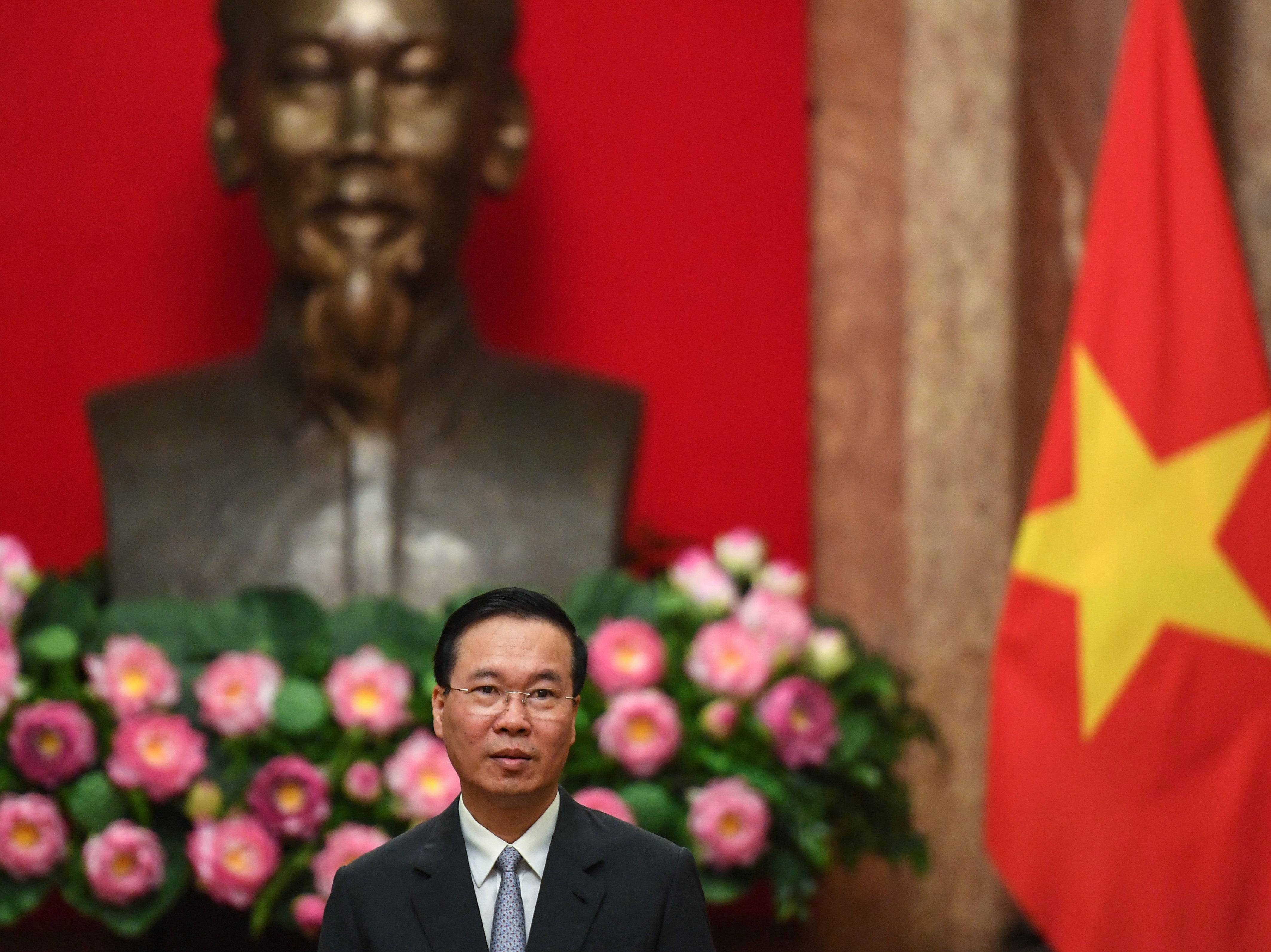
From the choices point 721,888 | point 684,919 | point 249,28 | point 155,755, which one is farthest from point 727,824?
point 249,28

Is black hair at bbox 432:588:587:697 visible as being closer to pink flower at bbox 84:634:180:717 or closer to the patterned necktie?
the patterned necktie

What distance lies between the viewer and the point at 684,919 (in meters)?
0.78

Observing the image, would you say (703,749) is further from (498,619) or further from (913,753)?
(498,619)

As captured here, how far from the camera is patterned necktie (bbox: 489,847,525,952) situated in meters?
0.75

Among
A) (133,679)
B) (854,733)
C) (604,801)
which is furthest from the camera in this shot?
(854,733)

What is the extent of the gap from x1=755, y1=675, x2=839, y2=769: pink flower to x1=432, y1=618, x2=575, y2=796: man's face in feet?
3.32

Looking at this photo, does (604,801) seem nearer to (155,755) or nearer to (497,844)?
(155,755)

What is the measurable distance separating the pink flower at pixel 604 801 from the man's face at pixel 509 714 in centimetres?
79

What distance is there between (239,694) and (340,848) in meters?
0.19

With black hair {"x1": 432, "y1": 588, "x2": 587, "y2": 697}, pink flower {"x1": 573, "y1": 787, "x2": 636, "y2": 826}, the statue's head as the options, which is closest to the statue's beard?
the statue's head

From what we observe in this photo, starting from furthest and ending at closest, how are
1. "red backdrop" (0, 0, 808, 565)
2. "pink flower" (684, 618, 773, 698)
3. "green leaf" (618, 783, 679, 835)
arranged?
1. "red backdrop" (0, 0, 808, 565)
2. "pink flower" (684, 618, 773, 698)
3. "green leaf" (618, 783, 679, 835)

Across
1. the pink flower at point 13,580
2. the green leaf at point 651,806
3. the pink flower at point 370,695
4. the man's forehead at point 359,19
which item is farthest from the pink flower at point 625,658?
the man's forehead at point 359,19

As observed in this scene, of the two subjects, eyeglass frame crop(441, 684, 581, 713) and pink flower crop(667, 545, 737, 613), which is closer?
eyeglass frame crop(441, 684, 581, 713)

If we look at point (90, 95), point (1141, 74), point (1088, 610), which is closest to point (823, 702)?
point (1088, 610)
